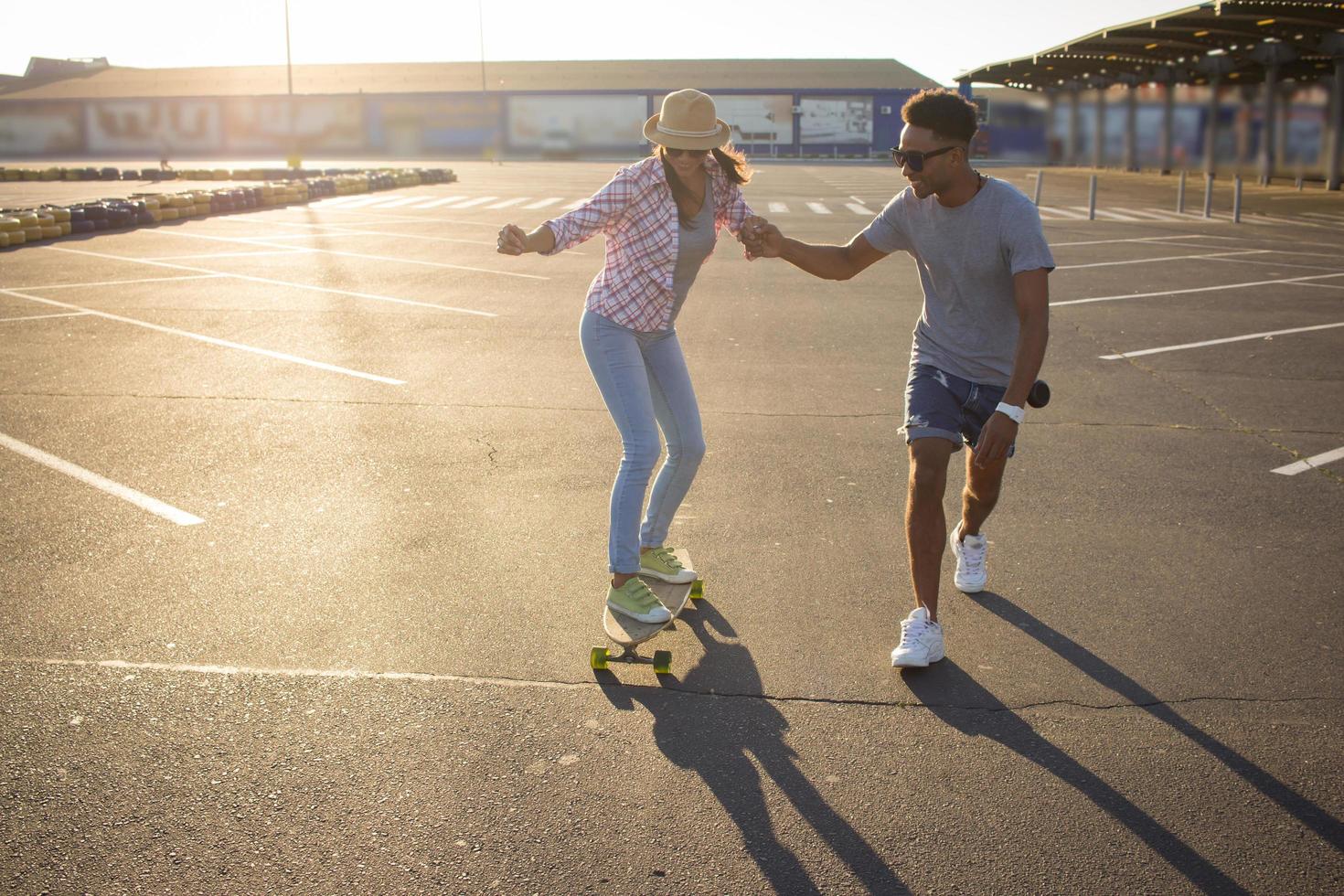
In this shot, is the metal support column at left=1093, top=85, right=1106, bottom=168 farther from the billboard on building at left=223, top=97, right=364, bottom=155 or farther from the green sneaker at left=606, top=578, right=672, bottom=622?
the green sneaker at left=606, top=578, right=672, bottom=622

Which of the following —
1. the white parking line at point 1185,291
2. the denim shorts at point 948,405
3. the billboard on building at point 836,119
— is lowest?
the white parking line at point 1185,291

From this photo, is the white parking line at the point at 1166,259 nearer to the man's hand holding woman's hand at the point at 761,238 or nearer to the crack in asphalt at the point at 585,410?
the crack in asphalt at the point at 585,410

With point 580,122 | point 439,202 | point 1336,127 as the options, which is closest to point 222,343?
point 439,202

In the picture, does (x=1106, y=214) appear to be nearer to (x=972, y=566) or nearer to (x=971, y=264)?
(x=972, y=566)

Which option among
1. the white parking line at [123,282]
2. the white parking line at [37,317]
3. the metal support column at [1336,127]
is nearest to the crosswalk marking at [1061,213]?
the metal support column at [1336,127]

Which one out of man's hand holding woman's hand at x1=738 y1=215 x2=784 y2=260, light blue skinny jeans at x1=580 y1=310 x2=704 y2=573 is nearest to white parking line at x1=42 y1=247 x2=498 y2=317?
man's hand holding woman's hand at x1=738 y1=215 x2=784 y2=260

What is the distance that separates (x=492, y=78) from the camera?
82000mm

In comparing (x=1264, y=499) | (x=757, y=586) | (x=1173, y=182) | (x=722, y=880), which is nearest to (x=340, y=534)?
(x=757, y=586)

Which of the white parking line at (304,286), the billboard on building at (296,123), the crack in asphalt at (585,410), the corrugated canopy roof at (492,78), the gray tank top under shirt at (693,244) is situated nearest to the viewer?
the gray tank top under shirt at (693,244)

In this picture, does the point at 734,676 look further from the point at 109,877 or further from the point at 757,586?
the point at 109,877

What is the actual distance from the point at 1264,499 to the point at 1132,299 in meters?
8.05

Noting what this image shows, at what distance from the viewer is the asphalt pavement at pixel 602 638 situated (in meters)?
3.20

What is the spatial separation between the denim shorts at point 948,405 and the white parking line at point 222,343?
17.1ft

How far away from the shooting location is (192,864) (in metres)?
3.07
